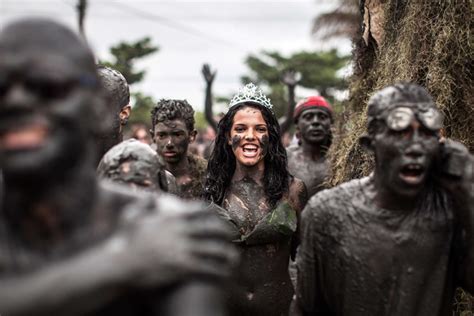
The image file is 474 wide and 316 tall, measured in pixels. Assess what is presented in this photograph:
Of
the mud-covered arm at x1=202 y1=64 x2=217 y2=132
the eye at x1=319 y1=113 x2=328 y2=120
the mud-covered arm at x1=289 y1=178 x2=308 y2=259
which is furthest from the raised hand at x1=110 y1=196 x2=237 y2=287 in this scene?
the mud-covered arm at x1=202 y1=64 x2=217 y2=132

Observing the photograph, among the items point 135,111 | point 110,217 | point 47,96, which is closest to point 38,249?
point 110,217

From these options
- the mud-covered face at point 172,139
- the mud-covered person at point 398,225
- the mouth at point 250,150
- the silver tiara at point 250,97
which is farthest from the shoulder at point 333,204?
the mud-covered face at point 172,139

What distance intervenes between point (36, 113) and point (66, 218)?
28cm

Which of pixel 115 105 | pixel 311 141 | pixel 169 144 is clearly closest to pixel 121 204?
pixel 115 105

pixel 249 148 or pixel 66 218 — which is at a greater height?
pixel 66 218

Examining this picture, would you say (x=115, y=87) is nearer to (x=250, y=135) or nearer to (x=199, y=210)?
(x=250, y=135)

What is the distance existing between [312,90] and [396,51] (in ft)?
43.1

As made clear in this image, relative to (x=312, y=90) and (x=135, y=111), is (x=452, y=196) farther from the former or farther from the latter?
(x=312, y=90)

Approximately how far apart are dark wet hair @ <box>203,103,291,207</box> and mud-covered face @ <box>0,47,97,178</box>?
146 inches

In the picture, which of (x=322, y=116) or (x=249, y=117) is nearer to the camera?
(x=249, y=117)

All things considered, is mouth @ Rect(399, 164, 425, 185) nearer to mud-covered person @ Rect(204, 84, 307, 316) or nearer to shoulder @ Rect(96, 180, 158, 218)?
shoulder @ Rect(96, 180, 158, 218)

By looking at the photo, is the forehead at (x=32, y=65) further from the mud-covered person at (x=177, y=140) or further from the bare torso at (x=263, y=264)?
the mud-covered person at (x=177, y=140)

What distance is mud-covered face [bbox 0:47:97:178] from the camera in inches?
88.0

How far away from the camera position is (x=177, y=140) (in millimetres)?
7383
